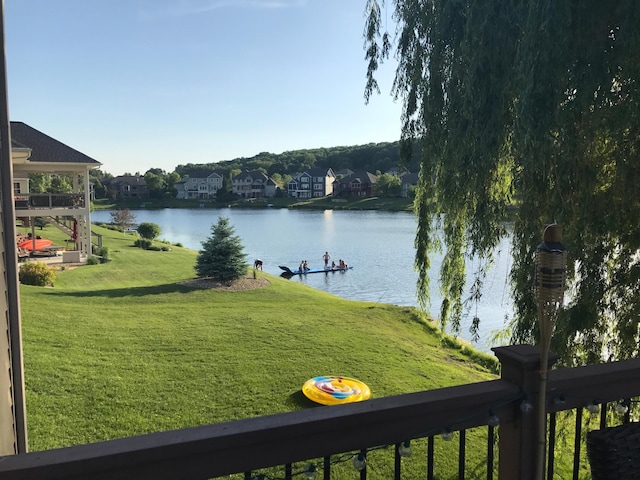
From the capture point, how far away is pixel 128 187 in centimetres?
9819

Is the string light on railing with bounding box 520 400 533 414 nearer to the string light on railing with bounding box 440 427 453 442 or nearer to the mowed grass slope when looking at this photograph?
the string light on railing with bounding box 440 427 453 442

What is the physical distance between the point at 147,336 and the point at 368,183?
7843 centimetres

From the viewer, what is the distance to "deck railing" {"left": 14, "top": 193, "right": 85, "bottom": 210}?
19.3m

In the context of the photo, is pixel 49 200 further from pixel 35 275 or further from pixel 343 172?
pixel 343 172

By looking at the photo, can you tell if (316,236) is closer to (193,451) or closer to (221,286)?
(221,286)

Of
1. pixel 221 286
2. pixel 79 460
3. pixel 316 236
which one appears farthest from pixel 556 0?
pixel 316 236

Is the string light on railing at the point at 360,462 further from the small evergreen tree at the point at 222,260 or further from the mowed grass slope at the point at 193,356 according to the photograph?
the small evergreen tree at the point at 222,260

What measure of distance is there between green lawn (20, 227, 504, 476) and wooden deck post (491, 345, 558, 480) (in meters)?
4.66

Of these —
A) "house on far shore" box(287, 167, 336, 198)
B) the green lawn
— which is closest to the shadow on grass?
the green lawn

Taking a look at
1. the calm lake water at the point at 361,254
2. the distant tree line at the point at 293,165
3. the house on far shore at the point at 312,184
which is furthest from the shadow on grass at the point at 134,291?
the house on far shore at the point at 312,184

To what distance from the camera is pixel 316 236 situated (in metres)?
42.4

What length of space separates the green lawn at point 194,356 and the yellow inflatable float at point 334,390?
185mm

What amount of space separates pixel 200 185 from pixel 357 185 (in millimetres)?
35789

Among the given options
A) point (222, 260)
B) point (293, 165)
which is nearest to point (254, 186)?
point (293, 165)
